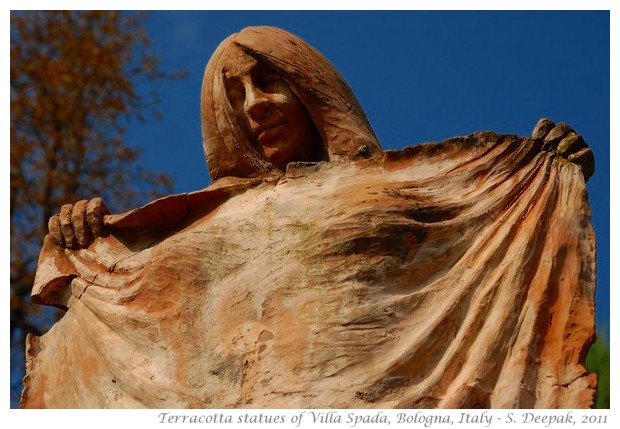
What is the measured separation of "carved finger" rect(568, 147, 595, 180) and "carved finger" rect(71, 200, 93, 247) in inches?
88.7

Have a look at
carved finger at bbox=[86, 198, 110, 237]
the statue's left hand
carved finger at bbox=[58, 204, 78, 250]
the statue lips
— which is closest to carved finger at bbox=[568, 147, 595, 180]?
the statue's left hand

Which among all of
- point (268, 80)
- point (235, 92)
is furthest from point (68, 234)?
point (268, 80)

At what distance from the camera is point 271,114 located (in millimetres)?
8250

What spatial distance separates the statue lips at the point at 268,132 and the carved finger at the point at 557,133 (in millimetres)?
1248

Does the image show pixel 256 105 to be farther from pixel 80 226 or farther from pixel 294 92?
pixel 80 226

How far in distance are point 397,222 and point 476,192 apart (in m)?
0.48

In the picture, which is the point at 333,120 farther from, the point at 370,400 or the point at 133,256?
the point at 370,400

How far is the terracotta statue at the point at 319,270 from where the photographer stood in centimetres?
722

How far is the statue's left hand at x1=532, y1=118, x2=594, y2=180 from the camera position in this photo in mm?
7871

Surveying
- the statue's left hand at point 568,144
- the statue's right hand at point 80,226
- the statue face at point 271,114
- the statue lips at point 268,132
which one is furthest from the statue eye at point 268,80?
the statue's left hand at point 568,144

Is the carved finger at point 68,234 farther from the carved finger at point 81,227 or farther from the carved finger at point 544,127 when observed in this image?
the carved finger at point 544,127

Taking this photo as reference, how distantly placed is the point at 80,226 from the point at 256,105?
994mm

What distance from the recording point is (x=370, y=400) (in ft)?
23.2

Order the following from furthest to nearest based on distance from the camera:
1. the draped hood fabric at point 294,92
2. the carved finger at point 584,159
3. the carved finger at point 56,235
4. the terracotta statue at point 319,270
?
the carved finger at point 56,235
the draped hood fabric at point 294,92
the carved finger at point 584,159
the terracotta statue at point 319,270
